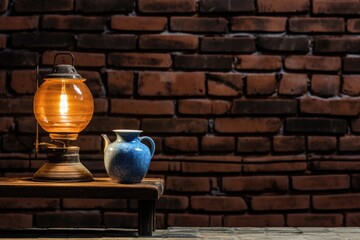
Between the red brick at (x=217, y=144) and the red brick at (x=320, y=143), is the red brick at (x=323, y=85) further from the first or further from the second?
the red brick at (x=217, y=144)

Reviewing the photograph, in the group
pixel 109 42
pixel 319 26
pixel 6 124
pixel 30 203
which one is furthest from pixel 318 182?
pixel 6 124

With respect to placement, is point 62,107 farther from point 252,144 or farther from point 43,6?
point 252,144

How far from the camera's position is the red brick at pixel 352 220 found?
8.34 feet

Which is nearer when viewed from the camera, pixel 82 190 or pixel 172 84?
pixel 82 190

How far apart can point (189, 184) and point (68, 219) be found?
1.56ft

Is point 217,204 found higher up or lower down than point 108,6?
lower down

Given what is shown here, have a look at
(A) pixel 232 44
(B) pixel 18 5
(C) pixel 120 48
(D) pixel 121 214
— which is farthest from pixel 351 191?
(B) pixel 18 5

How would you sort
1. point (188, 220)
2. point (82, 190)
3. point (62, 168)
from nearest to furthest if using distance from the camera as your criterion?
point (82, 190) < point (62, 168) < point (188, 220)

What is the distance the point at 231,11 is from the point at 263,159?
57 cm

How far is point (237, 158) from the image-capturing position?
2.54 metres

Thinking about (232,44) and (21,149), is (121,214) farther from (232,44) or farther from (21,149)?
(232,44)

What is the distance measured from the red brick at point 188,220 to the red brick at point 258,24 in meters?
0.72

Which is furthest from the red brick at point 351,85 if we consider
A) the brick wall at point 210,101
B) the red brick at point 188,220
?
the red brick at point 188,220

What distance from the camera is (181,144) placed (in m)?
2.54
